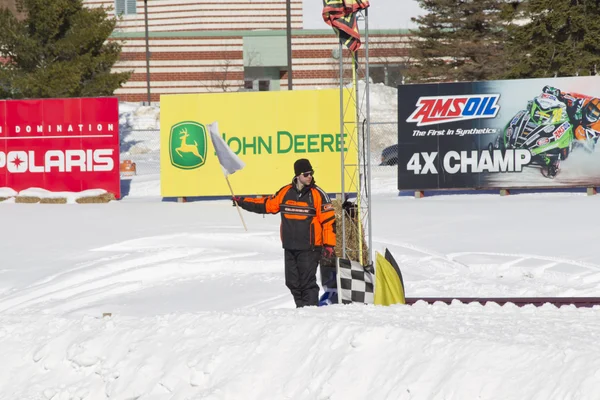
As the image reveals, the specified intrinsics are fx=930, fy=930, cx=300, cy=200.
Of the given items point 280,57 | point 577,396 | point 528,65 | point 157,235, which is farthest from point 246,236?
point 280,57

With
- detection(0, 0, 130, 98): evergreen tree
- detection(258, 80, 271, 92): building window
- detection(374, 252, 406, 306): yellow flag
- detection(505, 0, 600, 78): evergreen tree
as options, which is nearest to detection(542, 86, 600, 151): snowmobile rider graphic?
detection(374, 252, 406, 306): yellow flag

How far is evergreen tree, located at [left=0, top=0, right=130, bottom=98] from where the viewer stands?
29922 millimetres

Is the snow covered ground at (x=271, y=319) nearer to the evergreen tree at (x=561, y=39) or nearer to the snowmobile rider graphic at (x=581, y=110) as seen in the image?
the snowmobile rider graphic at (x=581, y=110)

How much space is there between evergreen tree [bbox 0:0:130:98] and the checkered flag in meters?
22.7

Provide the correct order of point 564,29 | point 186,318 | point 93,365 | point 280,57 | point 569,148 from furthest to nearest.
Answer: point 280,57
point 564,29
point 569,148
point 186,318
point 93,365

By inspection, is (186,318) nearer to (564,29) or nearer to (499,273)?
(499,273)

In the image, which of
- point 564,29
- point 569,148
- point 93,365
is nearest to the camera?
point 93,365

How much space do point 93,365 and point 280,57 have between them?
50463 millimetres

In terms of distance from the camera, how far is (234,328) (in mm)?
6844

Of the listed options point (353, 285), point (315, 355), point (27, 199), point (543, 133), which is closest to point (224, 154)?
point (353, 285)

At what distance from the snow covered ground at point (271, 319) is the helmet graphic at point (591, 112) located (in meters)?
2.74

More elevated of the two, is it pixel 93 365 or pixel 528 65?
pixel 528 65

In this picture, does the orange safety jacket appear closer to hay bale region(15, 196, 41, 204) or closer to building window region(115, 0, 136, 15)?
hay bale region(15, 196, 41, 204)

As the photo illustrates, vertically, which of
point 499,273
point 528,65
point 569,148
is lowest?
point 499,273
